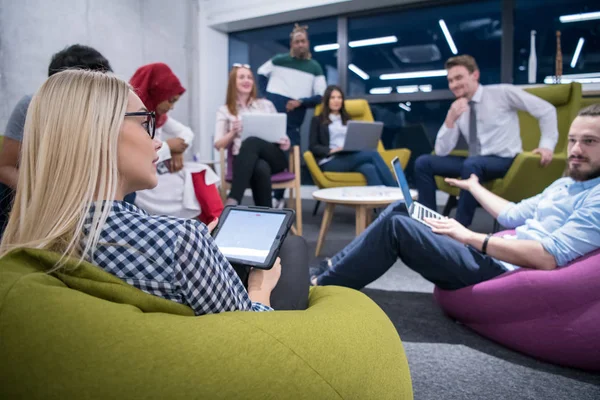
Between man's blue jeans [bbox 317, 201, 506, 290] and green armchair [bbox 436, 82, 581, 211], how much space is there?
1501 millimetres

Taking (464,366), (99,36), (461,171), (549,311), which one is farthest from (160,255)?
(99,36)

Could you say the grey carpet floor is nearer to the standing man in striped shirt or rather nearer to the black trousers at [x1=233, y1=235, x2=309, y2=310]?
the black trousers at [x1=233, y1=235, x2=309, y2=310]

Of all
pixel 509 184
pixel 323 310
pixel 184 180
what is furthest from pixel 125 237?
pixel 509 184

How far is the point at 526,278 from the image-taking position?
1342 millimetres

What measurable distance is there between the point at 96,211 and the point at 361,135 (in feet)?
9.80

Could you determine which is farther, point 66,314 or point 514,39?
point 514,39

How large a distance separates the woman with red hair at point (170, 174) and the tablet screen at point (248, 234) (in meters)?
1.05

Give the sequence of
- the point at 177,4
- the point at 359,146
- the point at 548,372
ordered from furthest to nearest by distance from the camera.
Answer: the point at 177,4
the point at 359,146
the point at 548,372

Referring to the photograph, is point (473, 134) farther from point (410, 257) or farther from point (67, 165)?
point (67, 165)

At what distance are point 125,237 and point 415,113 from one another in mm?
4950

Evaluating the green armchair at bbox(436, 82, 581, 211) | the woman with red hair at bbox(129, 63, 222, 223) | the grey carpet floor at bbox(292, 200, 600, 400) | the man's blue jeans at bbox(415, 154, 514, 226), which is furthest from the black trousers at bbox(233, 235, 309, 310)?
the green armchair at bbox(436, 82, 581, 211)

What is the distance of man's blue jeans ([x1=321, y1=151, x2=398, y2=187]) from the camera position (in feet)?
11.4

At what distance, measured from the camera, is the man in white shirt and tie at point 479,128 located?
2879mm

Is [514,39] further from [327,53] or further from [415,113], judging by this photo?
[327,53]
